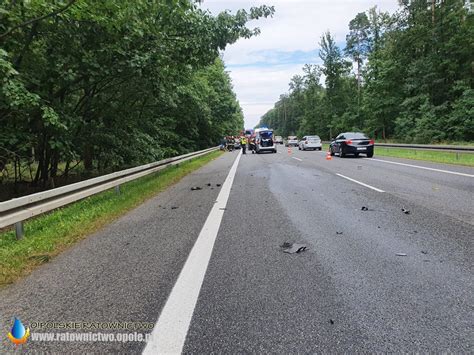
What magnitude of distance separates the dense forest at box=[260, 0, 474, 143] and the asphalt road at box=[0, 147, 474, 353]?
30.6 metres

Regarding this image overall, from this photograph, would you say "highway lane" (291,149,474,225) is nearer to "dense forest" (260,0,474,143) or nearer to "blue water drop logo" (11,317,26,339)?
"blue water drop logo" (11,317,26,339)

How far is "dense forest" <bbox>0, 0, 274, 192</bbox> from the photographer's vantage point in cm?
681

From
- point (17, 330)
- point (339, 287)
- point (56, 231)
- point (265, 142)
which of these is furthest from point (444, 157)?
point (17, 330)

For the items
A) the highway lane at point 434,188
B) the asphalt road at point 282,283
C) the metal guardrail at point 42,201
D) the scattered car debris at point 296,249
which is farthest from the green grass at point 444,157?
the metal guardrail at point 42,201

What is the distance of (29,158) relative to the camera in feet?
34.8

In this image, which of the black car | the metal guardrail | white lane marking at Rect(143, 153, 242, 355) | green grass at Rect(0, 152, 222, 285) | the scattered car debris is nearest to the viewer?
white lane marking at Rect(143, 153, 242, 355)

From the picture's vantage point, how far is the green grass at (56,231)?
4070 mm

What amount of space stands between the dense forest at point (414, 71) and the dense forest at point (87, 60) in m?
28.8

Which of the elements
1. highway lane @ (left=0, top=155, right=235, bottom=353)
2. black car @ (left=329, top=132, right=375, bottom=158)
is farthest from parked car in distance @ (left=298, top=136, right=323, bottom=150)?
highway lane @ (left=0, top=155, right=235, bottom=353)

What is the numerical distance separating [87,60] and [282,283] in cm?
820

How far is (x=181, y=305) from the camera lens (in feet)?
9.48

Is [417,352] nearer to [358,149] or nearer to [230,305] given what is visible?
[230,305]

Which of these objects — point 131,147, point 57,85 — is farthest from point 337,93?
point 57,85

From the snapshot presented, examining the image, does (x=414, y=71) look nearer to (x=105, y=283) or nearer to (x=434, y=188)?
(x=434, y=188)
